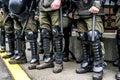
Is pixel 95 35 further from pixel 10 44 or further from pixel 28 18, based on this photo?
pixel 10 44

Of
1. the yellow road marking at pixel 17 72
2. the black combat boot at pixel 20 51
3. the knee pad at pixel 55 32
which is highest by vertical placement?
the knee pad at pixel 55 32

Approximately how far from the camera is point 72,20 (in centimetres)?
442

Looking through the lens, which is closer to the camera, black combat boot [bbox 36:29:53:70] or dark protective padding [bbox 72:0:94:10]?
dark protective padding [bbox 72:0:94:10]

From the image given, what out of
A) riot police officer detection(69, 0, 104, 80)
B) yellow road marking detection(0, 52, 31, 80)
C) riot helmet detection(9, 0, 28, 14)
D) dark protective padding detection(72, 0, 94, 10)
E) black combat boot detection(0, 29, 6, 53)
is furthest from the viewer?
black combat boot detection(0, 29, 6, 53)

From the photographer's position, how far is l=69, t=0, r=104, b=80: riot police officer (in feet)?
12.2

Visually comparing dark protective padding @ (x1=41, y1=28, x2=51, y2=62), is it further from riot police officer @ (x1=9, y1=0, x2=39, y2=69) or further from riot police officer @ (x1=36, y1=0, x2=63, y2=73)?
riot police officer @ (x1=9, y1=0, x2=39, y2=69)

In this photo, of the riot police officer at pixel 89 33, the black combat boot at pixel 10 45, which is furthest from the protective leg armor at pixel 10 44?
the riot police officer at pixel 89 33

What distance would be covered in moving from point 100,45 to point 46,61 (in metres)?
0.98

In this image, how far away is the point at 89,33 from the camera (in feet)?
12.5

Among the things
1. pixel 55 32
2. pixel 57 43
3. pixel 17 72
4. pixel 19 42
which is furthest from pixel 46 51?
pixel 19 42

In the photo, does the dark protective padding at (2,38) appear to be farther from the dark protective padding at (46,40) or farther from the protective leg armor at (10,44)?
the dark protective padding at (46,40)

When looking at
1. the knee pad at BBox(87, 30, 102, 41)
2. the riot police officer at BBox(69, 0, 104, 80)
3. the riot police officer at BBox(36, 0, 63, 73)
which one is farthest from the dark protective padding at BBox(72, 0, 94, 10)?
the knee pad at BBox(87, 30, 102, 41)

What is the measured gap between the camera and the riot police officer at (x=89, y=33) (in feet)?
12.2

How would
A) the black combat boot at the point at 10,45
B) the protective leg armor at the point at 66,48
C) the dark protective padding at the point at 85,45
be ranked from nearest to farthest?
the dark protective padding at the point at 85,45
the protective leg armor at the point at 66,48
the black combat boot at the point at 10,45
